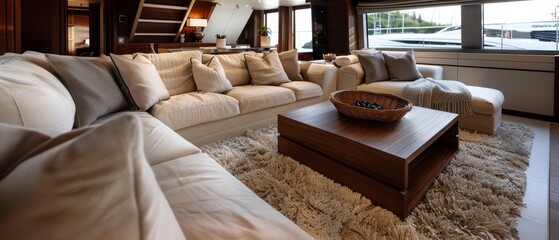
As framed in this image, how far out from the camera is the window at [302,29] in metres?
7.38

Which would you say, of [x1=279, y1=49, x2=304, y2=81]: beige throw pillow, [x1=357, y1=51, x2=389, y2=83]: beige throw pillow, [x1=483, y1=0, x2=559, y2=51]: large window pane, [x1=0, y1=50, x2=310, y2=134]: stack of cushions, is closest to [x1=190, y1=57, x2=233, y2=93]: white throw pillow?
[x1=0, y1=50, x2=310, y2=134]: stack of cushions

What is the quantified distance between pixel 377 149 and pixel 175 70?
6.69 feet

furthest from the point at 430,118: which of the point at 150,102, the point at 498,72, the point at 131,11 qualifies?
the point at 131,11

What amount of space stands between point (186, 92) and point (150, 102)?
62 cm

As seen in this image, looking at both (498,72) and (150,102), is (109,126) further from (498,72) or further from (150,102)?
(498,72)

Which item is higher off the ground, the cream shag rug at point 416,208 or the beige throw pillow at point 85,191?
the beige throw pillow at point 85,191

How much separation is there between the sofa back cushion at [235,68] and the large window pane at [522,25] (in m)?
3.52

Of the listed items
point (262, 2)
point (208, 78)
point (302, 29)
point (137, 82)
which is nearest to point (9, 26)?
point (137, 82)

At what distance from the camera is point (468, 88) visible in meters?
3.19

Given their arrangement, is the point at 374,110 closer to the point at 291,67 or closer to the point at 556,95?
the point at 291,67

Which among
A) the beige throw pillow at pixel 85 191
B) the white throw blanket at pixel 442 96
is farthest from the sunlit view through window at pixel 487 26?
the beige throw pillow at pixel 85 191

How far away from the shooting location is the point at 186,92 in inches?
111

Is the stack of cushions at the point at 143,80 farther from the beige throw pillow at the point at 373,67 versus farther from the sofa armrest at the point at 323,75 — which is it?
the beige throw pillow at the point at 373,67

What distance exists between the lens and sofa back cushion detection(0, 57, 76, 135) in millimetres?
1005
